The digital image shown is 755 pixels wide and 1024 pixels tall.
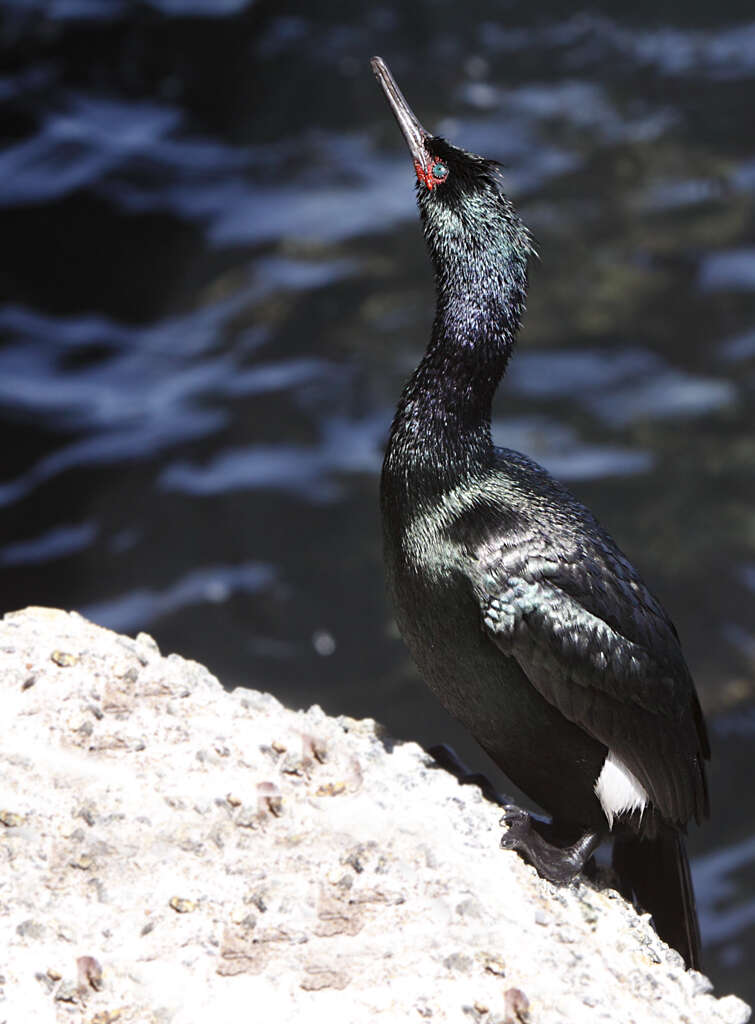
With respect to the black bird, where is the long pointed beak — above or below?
above

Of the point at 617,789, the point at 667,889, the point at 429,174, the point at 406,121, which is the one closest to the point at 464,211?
the point at 429,174

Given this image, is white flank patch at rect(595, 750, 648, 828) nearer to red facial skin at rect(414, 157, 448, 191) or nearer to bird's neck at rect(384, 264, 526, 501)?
bird's neck at rect(384, 264, 526, 501)

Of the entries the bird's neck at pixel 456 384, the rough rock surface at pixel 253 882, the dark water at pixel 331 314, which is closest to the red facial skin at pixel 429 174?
the bird's neck at pixel 456 384

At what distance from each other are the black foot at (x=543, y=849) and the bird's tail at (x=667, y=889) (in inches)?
13.2

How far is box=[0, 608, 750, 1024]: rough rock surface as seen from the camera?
3.56 meters

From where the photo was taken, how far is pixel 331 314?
1220 centimetres

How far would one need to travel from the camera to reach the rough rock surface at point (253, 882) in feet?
11.7

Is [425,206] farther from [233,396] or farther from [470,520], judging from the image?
[233,396]

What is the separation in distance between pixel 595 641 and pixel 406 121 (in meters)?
1.73

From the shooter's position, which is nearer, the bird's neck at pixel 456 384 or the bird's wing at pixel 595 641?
the bird's wing at pixel 595 641

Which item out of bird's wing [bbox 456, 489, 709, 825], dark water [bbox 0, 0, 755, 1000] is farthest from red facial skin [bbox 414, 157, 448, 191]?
dark water [bbox 0, 0, 755, 1000]

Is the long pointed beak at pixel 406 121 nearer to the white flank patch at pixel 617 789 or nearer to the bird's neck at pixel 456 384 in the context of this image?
the bird's neck at pixel 456 384

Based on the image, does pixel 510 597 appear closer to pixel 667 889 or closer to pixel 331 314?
pixel 667 889

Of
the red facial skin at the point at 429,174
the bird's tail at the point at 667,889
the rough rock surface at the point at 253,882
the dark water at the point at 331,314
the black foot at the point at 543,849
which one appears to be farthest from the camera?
the dark water at the point at 331,314
